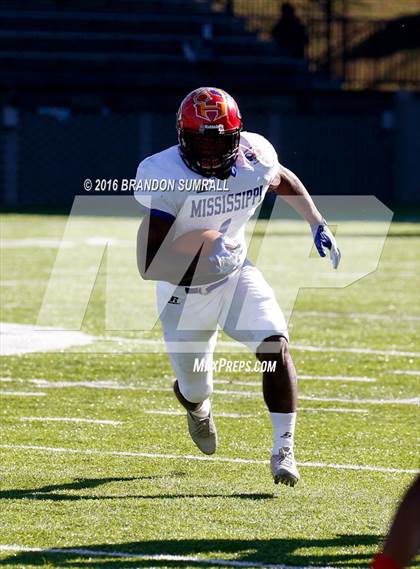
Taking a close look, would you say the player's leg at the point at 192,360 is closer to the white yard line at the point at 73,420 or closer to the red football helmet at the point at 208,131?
the red football helmet at the point at 208,131

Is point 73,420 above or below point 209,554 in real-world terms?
below

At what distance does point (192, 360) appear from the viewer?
17.7ft

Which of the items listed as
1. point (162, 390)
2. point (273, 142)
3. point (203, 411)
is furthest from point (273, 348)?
point (273, 142)

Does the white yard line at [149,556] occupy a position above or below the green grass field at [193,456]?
above

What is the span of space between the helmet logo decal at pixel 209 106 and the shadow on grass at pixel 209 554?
1780 millimetres

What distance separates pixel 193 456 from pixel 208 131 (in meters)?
1.44

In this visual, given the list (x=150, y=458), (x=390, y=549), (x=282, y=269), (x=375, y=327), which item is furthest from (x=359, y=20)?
(x=390, y=549)

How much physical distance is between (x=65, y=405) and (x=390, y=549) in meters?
3.82

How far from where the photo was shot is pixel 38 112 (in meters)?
24.7

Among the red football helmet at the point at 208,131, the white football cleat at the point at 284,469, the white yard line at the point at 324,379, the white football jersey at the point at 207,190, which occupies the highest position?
the red football helmet at the point at 208,131

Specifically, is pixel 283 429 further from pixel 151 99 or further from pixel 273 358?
pixel 151 99

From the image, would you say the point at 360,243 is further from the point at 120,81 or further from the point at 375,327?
the point at 120,81

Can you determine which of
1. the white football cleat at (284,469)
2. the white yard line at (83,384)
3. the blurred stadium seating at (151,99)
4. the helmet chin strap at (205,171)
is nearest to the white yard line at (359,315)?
the white yard line at (83,384)

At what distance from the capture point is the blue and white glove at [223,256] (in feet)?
16.4
